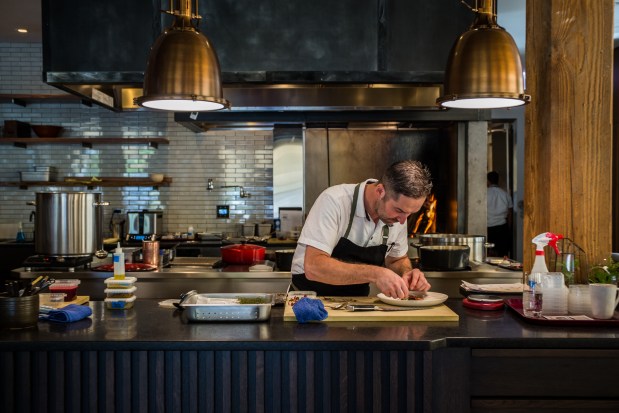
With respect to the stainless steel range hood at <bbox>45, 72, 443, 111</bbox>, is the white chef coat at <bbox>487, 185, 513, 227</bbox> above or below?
below

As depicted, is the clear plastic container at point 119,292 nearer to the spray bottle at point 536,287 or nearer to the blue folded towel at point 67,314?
the blue folded towel at point 67,314

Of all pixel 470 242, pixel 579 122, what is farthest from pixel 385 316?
pixel 470 242

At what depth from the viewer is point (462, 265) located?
17.1ft

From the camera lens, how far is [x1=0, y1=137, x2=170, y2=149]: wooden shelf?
28.8 ft

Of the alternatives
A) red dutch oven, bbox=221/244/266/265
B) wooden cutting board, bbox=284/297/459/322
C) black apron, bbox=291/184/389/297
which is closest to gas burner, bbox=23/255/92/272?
red dutch oven, bbox=221/244/266/265

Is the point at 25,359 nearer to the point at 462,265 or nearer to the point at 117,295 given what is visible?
the point at 117,295

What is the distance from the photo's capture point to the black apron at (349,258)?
3.94m

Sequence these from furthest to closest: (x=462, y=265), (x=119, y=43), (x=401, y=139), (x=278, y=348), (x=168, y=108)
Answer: (x=401, y=139) → (x=462, y=265) → (x=119, y=43) → (x=168, y=108) → (x=278, y=348)

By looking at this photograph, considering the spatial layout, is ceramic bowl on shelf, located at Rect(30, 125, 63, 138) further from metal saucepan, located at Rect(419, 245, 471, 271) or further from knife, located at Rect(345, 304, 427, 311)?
knife, located at Rect(345, 304, 427, 311)

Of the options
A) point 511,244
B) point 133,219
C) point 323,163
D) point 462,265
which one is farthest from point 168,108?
point 511,244

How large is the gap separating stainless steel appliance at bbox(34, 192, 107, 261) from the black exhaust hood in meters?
0.99

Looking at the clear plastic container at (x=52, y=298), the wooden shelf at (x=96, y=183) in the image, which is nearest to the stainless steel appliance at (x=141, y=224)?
the wooden shelf at (x=96, y=183)

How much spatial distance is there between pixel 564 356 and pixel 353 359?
90 centimetres

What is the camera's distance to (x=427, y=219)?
8039 mm
